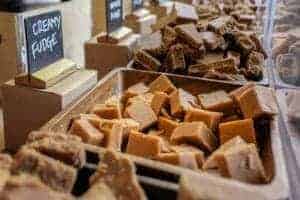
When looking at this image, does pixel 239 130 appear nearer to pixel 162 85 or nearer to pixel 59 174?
pixel 162 85

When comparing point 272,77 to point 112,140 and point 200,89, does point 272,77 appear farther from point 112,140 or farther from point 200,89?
point 112,140

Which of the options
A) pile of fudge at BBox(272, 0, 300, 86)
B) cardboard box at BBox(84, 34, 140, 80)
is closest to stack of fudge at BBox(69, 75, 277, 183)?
pile of fudge at BBox(272, 0, 300, 86)

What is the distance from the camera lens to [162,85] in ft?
4.45

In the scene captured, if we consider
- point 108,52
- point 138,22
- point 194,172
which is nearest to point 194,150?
point 194,172

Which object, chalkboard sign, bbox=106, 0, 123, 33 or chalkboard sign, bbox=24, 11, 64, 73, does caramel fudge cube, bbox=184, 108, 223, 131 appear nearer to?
chalkboard sign, bbox=24, 11, 64, 73

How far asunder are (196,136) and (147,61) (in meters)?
0.62

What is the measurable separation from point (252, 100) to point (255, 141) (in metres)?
0.12

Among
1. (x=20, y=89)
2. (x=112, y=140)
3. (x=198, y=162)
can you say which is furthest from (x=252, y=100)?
(x=20, y=89)

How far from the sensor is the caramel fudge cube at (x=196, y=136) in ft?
3.32

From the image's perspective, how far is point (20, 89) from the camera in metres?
1.50

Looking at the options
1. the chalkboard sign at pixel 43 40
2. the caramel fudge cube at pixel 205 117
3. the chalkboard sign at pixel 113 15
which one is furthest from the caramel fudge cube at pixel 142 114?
the chalkboard sign at pixel 113 15

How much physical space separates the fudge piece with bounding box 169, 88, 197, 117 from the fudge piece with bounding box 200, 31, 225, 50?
0.35 m

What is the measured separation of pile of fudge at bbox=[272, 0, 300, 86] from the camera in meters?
1.52

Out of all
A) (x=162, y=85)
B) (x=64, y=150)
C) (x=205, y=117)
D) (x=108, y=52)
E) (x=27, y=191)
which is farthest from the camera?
(x=108, y=52)
